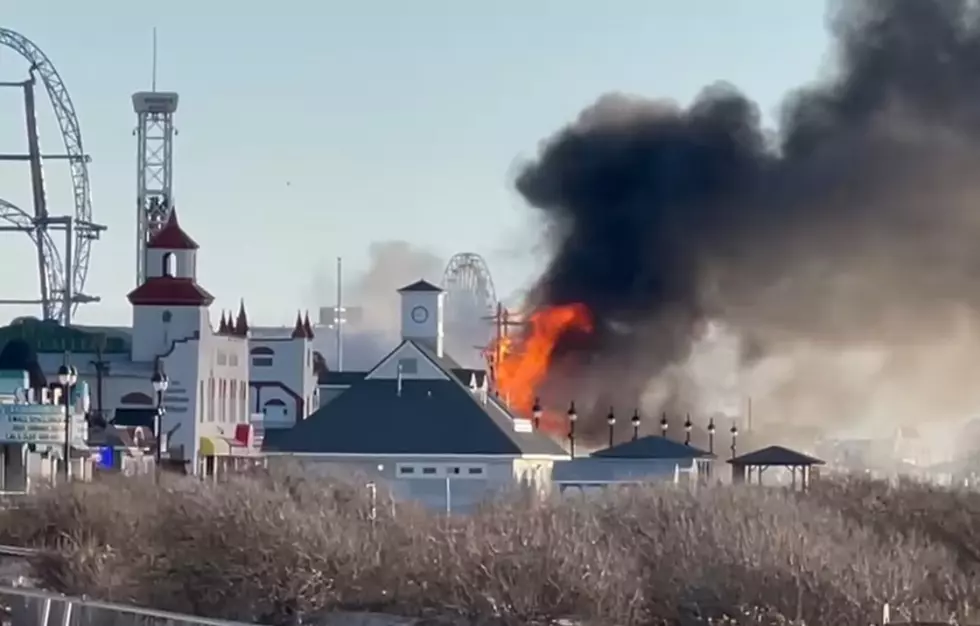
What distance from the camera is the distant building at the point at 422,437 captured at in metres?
69.6

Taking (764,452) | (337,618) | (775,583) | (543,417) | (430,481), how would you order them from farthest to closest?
(543,417) → (430,481) → (764,452) → (337,618) → (775,583)

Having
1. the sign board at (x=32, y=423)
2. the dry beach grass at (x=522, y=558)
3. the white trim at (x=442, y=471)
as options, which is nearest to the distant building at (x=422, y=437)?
the white trim at (x=442, y=471)

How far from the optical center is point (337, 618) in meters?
37.8

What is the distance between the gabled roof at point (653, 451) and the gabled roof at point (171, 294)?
26785mm

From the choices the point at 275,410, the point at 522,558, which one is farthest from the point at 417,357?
the point at 522,558

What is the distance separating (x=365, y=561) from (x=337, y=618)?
147cm

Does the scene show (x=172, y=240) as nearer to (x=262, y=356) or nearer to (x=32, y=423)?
(x=262, y=356)

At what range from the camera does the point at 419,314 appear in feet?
273

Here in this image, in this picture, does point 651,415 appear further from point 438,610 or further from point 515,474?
point 438,610

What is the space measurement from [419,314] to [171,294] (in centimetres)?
1477

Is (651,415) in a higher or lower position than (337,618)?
higher

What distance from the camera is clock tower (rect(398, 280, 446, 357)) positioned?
268 feet

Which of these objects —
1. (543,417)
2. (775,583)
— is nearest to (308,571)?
(775,583)

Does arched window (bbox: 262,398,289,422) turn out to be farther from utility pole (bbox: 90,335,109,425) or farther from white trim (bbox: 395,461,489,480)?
white trim (bbox: 395,461,489,480)
